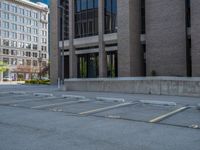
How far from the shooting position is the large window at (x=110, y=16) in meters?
36.1

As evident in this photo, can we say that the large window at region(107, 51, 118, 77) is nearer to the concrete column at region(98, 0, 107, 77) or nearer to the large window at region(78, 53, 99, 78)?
the concrete column at region(98, 0, 107, 77)

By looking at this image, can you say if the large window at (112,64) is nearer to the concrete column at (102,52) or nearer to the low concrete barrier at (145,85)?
the concrete column at (102,52)

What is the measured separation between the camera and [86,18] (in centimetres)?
3953

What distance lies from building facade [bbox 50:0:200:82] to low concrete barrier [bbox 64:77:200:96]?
7.07 m

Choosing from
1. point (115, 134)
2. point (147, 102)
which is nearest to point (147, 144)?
point (115, 134)

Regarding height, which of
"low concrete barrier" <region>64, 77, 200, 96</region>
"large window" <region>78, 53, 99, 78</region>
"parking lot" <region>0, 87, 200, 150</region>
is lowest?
"parking lot" <region>0, 87, 200, 150</region>

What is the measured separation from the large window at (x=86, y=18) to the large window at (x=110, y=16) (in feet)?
6.20

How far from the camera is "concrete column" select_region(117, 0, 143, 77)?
1293 inches

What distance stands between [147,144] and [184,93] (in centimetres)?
1352

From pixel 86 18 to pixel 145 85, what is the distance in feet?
69.8

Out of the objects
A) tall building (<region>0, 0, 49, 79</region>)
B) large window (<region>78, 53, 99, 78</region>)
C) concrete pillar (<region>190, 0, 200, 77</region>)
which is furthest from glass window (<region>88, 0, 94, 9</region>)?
tall building (<region>0, 0, 49, 79</region>)

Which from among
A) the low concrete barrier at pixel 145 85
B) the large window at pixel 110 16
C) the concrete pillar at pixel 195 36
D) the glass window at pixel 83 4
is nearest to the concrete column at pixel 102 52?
the large window at pixel 110 16

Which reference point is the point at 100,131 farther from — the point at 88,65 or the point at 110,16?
the point at 88,65

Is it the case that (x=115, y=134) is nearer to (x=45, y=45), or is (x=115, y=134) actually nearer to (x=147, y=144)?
(x=147, y=144)
